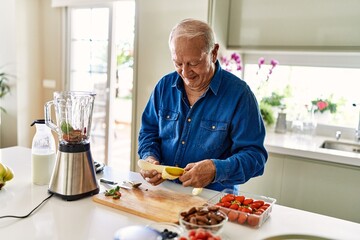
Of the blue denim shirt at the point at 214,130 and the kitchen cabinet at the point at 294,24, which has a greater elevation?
the kitchen cabinet at the point at 294,24

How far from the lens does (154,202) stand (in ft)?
4.07

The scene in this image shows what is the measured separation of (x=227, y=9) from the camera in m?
2.71

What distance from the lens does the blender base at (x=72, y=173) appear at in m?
1.27

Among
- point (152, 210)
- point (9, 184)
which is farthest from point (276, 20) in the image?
point (9, 184)

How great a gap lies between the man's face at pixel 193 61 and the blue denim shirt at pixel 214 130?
0.17 feet

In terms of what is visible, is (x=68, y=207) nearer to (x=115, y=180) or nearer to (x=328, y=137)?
(x=115, y=180)

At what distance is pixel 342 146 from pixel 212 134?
156cm

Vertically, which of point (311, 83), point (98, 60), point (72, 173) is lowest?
point (72, 173)

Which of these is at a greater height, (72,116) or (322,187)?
(72,116)

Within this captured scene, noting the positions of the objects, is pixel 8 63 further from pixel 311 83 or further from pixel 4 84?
pixel 311 83

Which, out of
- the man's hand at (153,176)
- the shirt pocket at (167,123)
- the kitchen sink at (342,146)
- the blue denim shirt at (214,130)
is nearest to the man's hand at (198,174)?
the blue denim shirt at (214,130)

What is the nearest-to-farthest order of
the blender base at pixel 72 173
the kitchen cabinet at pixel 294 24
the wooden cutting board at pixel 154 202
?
the wooden cutting board at pixel 154 202 → the blender base at pixel 72 173 → the kitchen cabinet at pixel 294 24

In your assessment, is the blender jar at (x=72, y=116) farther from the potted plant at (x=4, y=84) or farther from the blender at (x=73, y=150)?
the potted plant at (x=4, y=84)

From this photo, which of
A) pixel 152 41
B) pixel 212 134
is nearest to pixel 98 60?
pixel 152 41
